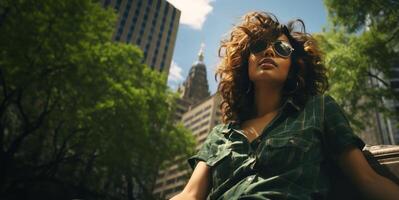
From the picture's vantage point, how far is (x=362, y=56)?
961 centimetres

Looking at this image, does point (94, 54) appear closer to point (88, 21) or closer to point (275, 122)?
point (88, 21)

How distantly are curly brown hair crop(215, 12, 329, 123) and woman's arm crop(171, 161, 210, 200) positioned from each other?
427 millimetres

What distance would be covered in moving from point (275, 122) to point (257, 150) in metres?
0.23

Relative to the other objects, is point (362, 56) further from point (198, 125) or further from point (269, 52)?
point (198, 125)

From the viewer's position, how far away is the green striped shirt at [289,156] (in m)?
1.41

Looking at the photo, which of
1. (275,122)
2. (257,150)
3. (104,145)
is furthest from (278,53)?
(104,145)

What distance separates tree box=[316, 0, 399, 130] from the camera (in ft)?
30.6

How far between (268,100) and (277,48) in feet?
1.14

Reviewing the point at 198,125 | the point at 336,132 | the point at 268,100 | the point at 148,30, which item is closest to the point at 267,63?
the point at 268,100

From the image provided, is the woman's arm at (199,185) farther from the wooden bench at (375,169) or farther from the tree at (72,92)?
the tree at (72,92)

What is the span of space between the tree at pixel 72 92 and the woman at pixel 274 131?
871cm

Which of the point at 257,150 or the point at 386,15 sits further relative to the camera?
the point at 386,15

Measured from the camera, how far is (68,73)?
9930mm

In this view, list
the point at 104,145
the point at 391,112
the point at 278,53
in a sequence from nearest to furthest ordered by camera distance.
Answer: the point at 278,53 → the point at 391,112 → the point at 104,145
